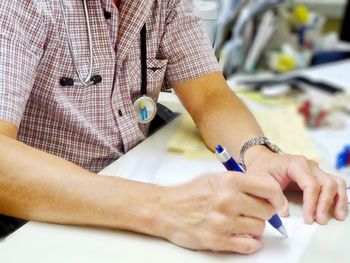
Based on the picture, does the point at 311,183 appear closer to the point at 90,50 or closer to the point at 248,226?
the point at 248,226

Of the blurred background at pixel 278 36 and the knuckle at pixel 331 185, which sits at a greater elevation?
the knuckle at pixel 331 185

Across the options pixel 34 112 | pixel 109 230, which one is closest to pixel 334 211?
pixel 109 230

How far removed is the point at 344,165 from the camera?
90cm

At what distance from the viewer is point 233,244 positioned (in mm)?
509

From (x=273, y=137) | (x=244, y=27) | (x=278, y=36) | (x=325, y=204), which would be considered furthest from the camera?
(x=278, y=36)

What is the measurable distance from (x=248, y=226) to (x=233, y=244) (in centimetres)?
2

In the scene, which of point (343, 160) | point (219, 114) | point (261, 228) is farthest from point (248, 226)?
point (343, 160)

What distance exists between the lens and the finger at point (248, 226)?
513 millimetres

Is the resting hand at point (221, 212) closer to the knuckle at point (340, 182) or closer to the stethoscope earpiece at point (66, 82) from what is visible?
the knuckle at point (340, 182)

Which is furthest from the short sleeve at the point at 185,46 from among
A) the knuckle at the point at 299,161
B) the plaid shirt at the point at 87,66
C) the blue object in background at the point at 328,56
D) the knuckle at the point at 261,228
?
the blue object in background at the point at 328,56

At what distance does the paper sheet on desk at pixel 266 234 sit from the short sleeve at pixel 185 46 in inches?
7.5

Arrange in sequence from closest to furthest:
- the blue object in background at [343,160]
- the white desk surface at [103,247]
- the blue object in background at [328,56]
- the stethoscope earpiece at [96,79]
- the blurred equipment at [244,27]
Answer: the white desk surface at [103,247] < the stethoscope earpiece at [96,79] < the blue object in background at [343,160] < the blurred equipment at [244,27] < the blue object in background at [328,56]

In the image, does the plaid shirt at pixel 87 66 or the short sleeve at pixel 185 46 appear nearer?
the plaid shirt at pixel 87 66

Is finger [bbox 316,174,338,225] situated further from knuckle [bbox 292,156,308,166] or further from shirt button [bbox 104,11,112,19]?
shirt button [bbox 104,11,112,19]
